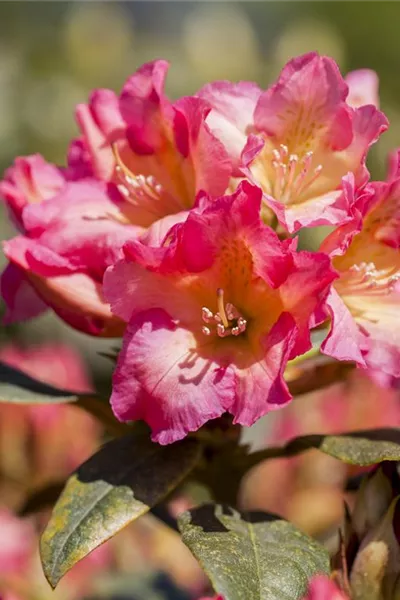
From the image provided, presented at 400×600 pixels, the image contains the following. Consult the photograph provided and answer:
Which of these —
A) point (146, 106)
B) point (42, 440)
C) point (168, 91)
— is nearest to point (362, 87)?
point (146, 106)

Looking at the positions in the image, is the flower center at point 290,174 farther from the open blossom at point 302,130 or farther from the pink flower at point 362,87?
the pink flower at point 362,87

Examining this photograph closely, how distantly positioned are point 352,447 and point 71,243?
1.07 feet

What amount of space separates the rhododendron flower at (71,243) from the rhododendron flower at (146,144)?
0.08 ft

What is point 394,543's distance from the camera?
0.90 m

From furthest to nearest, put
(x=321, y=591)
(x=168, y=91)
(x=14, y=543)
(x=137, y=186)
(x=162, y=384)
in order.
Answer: (x=168, y=91) → (x=14, y=543) → (x=137, y=186) → (x=162, y=384) → (x=321, y=591)

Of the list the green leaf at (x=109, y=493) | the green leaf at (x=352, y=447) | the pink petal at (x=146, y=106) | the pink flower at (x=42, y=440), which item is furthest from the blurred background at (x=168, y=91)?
the pink petal at (x=146, y=106)

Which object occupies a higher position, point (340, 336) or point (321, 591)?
point (340, 336)

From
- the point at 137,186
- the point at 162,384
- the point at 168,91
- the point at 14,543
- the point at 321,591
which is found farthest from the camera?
the point at 168,91

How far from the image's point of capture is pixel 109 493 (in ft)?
3.04

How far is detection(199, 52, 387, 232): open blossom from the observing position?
0.93m

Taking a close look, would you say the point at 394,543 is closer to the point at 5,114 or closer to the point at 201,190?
the point at 201,190

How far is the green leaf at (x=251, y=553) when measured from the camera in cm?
79

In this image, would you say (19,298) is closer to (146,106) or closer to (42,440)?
(146,106)

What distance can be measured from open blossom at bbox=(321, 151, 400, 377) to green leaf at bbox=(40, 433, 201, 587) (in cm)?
20
